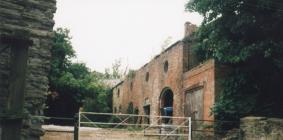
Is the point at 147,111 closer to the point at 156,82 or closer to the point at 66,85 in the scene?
the point at 156,82

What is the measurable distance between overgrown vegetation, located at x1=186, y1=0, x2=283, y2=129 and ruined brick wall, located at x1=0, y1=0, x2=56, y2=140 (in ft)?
27.2

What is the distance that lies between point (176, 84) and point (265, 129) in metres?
8.96

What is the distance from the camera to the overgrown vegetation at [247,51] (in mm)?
14008

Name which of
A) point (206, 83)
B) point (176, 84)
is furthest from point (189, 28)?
point (206, 83)

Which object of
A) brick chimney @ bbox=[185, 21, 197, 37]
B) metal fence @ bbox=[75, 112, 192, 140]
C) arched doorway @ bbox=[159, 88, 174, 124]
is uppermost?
brick chimney @ bbox=[185, 21, 197, 37]

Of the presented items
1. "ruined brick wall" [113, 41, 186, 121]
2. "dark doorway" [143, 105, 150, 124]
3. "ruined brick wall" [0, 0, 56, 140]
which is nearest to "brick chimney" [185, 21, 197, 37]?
"ruined brick wall" [113, 41, 186, 121]

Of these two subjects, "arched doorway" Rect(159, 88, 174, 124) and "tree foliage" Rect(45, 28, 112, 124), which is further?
"tree foliage" Rect(45, 28, 112, 124)

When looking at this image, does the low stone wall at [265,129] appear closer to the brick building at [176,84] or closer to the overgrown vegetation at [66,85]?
the brick building at [176,84]

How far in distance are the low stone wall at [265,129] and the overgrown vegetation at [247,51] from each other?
181 centimetres

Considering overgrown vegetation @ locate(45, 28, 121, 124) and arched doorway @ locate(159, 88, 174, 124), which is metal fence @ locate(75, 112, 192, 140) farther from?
overgrown vegetation @ locate(45, 28, 121, 124)

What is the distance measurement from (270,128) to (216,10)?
505cm

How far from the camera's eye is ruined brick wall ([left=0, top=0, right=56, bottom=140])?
7297 mm

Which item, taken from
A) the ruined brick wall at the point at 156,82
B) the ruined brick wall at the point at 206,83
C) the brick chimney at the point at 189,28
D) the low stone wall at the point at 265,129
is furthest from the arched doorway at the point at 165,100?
the low stone wall at the point at 265,129

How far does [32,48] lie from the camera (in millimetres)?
7703
